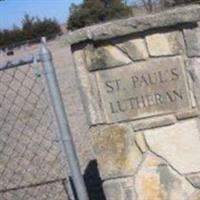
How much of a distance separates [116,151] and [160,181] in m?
0.32

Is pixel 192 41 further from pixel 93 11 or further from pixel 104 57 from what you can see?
pixel 93 11

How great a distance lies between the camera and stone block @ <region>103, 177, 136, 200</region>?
4703 mm

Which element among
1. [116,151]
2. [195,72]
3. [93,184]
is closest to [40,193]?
[93,184]

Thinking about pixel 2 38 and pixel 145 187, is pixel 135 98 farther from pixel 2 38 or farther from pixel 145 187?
pixel 2 38

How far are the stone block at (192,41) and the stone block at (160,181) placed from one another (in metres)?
0.67

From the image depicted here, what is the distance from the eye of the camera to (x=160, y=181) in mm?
4641

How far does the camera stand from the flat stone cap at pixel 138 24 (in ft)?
14.3

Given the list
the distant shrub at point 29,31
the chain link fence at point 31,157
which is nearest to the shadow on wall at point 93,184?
the chain link fence at point 31,157

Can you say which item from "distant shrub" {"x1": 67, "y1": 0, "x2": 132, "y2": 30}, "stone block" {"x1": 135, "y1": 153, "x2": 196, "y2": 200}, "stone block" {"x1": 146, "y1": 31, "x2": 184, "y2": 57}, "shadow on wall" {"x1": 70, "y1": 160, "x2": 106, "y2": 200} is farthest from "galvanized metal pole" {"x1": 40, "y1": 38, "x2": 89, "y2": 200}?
"distant shrub" {"x1": 67, "y1": 0, "x2": 132, "y2": 30}

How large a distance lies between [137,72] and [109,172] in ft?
2.17

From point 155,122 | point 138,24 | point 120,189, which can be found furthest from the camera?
point 120,189

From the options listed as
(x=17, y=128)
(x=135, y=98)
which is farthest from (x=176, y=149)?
(x=17, y=128)

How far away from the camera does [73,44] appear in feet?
15.1

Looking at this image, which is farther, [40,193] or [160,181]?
[40,193]
